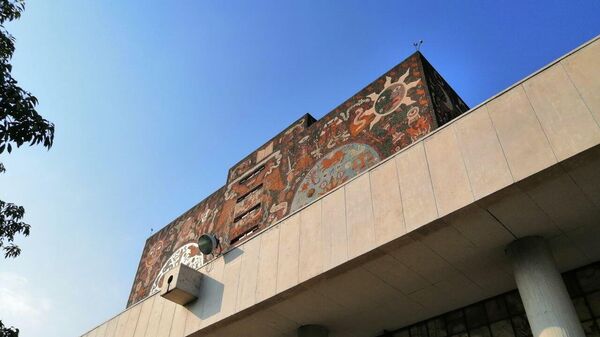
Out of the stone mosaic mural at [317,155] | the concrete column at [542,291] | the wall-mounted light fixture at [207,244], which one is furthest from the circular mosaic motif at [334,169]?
the concrete column at [542,291]

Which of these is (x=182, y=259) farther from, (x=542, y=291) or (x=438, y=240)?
(x=542, y=291)

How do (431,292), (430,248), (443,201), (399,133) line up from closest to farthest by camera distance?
(443,201) < (430,248) < (431,292) < (399,133)

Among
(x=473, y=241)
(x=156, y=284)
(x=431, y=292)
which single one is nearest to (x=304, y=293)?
(x=431, y=292)

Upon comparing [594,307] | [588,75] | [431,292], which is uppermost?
[588,75]

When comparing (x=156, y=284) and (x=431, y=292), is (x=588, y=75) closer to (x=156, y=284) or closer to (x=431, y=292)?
(x=431, y=292)

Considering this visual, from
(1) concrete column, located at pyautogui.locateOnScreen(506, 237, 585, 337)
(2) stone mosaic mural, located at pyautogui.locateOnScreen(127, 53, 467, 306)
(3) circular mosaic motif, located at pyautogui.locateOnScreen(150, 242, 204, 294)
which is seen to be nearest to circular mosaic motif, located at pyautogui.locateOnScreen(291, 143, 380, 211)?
(2) stone mosaic mural, located at pyautogui.locateOnScreen(127, 53, 467, 306)

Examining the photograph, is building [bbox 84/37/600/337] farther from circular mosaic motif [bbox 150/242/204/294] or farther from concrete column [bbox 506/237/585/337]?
circular mosaic motif [bbox 150/242/204/294]

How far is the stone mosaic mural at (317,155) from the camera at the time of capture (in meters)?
7.73

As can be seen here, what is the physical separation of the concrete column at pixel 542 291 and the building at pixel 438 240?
1 cm

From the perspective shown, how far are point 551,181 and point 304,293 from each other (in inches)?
125

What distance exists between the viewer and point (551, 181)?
4156 mm

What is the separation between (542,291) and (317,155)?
543cm

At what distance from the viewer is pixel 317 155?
9172 millimetres

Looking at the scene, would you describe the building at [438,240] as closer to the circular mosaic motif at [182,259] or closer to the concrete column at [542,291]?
the concrete column at [542,291]
